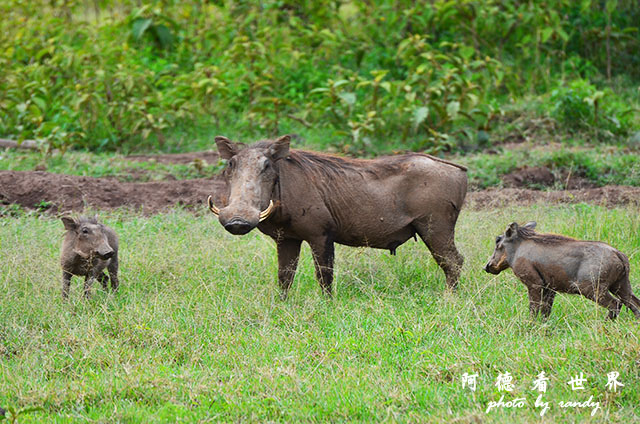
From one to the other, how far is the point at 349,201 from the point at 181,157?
16.4 ft

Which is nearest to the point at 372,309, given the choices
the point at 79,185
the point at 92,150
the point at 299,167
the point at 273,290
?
the point at 273,290

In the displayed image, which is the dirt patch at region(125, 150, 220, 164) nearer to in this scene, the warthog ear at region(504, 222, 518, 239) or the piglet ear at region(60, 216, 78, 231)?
the piglet ear at region(60, 216, 78, 231)

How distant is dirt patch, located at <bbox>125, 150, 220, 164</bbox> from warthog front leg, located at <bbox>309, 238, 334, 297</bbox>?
15.4ft

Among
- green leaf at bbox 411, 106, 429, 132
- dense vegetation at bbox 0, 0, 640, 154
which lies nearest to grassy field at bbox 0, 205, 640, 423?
green leaf at bbox 411, 106, 429, 132

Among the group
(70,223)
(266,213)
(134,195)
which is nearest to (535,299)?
(266,213)

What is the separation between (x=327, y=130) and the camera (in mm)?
11359

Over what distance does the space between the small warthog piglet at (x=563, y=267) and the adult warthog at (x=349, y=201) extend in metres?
0.87

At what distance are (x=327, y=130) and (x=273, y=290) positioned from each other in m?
5.67

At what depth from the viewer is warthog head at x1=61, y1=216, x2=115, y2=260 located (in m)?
5.67

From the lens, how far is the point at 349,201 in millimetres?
6098

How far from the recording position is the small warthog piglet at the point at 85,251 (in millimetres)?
5703

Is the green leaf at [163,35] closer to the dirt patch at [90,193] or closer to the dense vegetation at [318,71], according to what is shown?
the dense vegetation at [318,71]

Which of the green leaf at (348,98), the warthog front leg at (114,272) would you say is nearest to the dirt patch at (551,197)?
the green leaf at (348,98)

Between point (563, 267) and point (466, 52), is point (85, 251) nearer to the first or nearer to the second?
point (563, 267)
